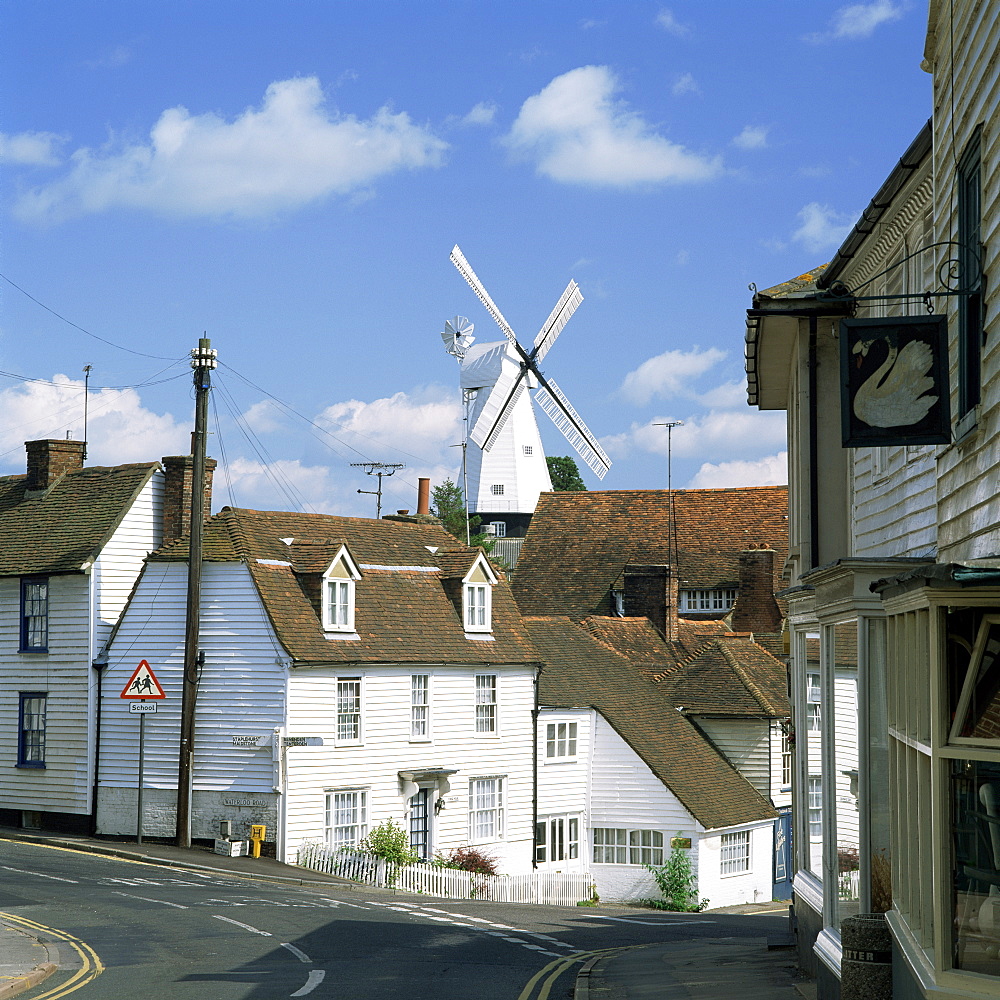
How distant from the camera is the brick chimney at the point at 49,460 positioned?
124 ft

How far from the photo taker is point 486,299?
7875 centimetres

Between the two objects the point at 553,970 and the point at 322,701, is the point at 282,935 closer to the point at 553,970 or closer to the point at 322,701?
the point at 553,970

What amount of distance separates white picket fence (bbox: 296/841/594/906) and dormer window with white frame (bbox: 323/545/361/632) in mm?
5527

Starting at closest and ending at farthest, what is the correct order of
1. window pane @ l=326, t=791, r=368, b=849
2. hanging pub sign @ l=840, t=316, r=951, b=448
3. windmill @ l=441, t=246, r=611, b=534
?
hanging pub sign @ l=840, t=316, r=951, b=448, window pane @ l=326, t=791, r=368, b=849, windmill @ l=441, t=246, r=611, b=534

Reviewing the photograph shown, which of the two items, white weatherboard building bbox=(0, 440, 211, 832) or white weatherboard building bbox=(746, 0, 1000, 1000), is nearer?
white weatherboard building bbox=(746, 0, 1000, 1000)

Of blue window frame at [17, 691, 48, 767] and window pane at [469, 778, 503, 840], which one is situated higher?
blue window frame at [17, 691, 48, 767]

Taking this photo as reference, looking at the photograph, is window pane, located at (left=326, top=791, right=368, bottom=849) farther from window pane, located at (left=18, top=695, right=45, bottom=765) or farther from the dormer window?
window pane, located at (left=18, top=695, right=45, bottom=765)

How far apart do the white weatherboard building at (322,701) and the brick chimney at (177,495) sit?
117cm

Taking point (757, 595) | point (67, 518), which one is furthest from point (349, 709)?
point (757, 595)

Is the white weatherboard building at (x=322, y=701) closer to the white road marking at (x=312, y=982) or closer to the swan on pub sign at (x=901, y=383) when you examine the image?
the white road marking at (x=312, y=982)

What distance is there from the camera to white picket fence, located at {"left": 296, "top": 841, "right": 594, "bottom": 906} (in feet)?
101

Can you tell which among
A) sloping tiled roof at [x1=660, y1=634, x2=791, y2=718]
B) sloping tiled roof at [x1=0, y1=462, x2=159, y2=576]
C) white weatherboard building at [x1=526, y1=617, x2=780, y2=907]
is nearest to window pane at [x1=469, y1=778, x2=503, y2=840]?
white weatherboard building at [x1=526, y1=617, x2=780, y2=907]

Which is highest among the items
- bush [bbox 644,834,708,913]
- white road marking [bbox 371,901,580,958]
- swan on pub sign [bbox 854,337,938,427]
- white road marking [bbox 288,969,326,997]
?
swan on pub sign [bbox 854,337,938,427]

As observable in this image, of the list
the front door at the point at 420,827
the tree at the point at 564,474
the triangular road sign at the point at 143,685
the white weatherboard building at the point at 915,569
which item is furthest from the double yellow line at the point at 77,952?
the tree at the point at 564,474
